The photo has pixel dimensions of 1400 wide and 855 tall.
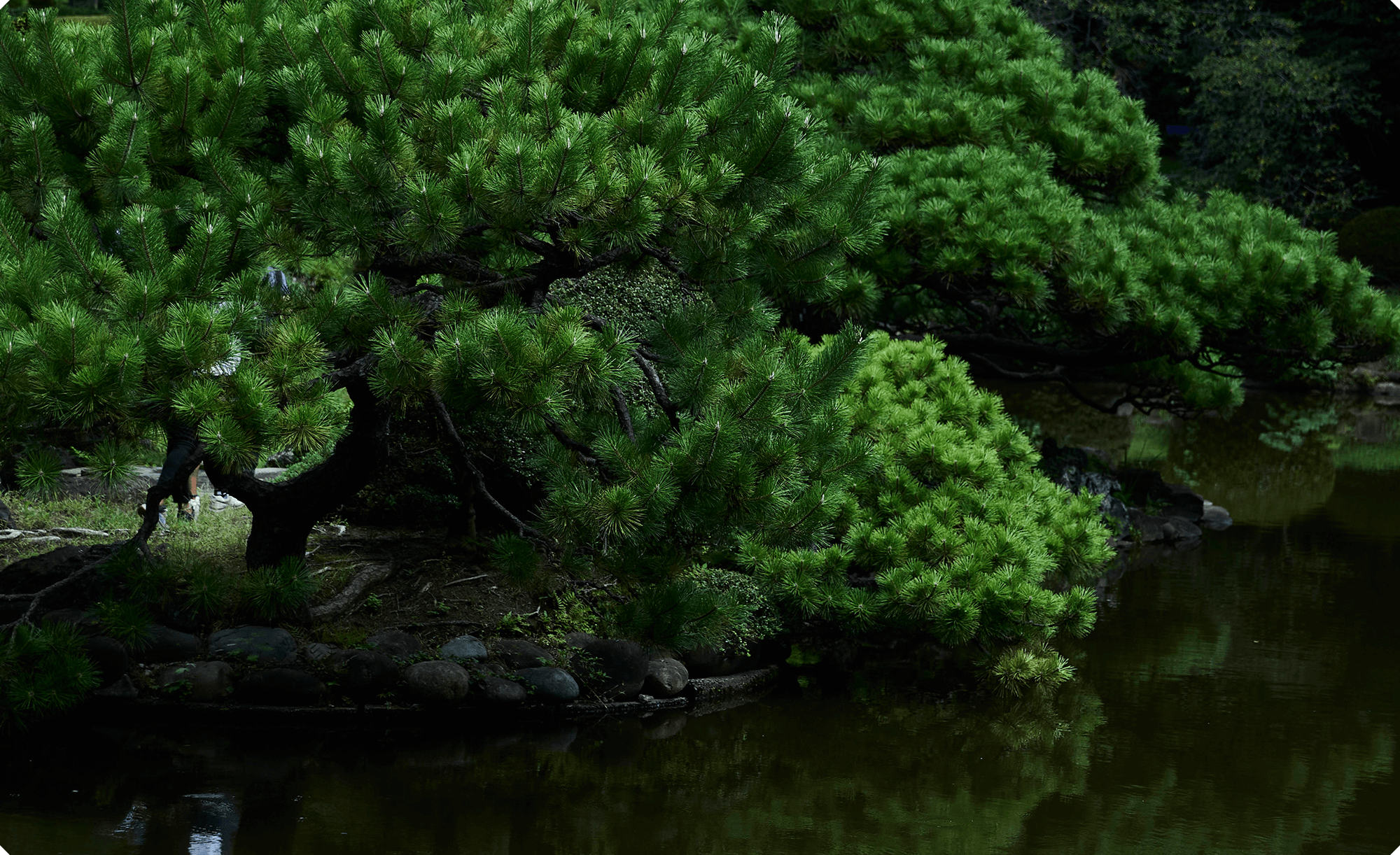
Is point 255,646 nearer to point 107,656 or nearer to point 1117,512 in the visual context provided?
point 107,656

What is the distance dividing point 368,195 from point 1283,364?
25.3 ft

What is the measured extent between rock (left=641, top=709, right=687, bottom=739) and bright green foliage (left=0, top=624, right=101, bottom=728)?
2.18 meters

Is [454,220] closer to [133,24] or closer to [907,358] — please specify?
[133,24]

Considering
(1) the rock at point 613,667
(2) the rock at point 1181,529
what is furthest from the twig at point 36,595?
(2) the rock at point 1181,529

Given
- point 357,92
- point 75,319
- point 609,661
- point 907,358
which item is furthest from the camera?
point 907,358

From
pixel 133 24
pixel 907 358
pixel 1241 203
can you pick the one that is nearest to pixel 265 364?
pixel 133 24

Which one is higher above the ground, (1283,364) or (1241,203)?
(1241,203)

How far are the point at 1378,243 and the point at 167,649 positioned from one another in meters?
20.0

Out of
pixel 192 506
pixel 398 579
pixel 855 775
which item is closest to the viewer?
pixel 855 775

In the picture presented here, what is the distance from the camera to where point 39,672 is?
4.66 meters

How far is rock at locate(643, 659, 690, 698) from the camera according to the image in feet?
18.6

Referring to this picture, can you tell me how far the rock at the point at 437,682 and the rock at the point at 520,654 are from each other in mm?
264

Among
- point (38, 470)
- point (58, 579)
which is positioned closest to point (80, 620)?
point (58, 579)

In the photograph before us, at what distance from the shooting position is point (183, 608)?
209 inches
